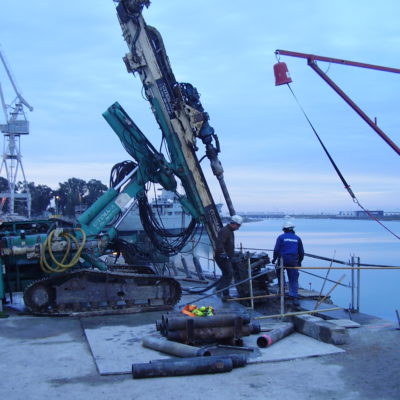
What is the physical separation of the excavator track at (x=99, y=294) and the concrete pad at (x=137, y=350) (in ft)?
5.59

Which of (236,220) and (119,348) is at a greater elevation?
(236,220)

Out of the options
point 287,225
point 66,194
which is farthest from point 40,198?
point 287,225

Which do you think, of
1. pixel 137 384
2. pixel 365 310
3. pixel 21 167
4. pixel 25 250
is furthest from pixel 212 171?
pixel 21 167

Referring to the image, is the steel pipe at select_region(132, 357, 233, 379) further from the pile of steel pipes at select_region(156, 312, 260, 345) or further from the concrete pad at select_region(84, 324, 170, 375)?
the pile of steel pipes at select_region(156, 312, 260, 345)

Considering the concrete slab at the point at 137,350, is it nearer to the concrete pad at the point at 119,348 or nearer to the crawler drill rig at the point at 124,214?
the concrete pad at the point at 119,348

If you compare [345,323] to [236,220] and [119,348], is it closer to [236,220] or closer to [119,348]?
[236,220]

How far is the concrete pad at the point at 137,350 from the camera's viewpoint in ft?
20.2

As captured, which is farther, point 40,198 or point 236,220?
point 40,198

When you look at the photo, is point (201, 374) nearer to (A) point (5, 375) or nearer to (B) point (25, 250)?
(A) point (5, 375)

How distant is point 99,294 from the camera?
374 inches

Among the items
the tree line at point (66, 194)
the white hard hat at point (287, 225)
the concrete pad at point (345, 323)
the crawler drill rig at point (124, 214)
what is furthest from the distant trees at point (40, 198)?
the concrete pad at point (345, 323)

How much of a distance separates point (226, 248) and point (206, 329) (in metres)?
3.89

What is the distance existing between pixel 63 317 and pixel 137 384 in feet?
13.6

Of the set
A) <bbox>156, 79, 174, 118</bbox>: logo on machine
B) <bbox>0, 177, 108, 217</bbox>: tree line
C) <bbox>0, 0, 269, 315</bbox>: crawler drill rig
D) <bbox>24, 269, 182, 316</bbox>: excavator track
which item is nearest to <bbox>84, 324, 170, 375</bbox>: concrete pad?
<bbox>24, 269, 182, 316</bbox>: excavator track
